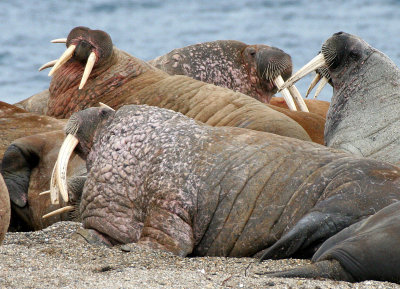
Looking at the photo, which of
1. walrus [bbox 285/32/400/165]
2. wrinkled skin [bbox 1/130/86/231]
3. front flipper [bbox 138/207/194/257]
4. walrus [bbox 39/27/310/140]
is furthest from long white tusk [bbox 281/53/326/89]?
front flipper [bbox 138/207/194/257]

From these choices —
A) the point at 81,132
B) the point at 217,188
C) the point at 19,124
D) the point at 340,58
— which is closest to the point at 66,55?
the point at 19,124

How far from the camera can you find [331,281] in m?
4.08

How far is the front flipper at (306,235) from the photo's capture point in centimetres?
474

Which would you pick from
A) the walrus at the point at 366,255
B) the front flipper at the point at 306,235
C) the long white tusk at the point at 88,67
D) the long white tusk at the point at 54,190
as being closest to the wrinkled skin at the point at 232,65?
the long white tusk at the point at 88,67

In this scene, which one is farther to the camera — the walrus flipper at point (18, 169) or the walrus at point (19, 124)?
the walrus at point (19, 124)

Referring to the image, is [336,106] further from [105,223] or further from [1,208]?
[1,208]

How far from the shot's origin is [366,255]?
4090 mm

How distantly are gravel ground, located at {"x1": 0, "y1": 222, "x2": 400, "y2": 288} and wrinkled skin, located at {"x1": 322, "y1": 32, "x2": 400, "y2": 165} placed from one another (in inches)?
106

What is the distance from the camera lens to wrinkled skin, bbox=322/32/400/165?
24.0 ft

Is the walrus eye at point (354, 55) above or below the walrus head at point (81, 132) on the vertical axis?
above

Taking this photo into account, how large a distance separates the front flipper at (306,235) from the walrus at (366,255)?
38 centimetres

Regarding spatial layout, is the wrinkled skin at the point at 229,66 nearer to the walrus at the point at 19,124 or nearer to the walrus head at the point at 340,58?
the walrus head at the point at 340,58

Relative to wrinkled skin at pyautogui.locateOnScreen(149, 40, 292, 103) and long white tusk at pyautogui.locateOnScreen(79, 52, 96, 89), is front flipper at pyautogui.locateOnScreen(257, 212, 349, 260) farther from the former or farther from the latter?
wrinkled skin at pyautogui.locateOnScreen(149, 40, 292, 103)

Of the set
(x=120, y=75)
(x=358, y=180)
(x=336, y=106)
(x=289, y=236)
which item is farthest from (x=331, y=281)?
(x=120, y=75)
